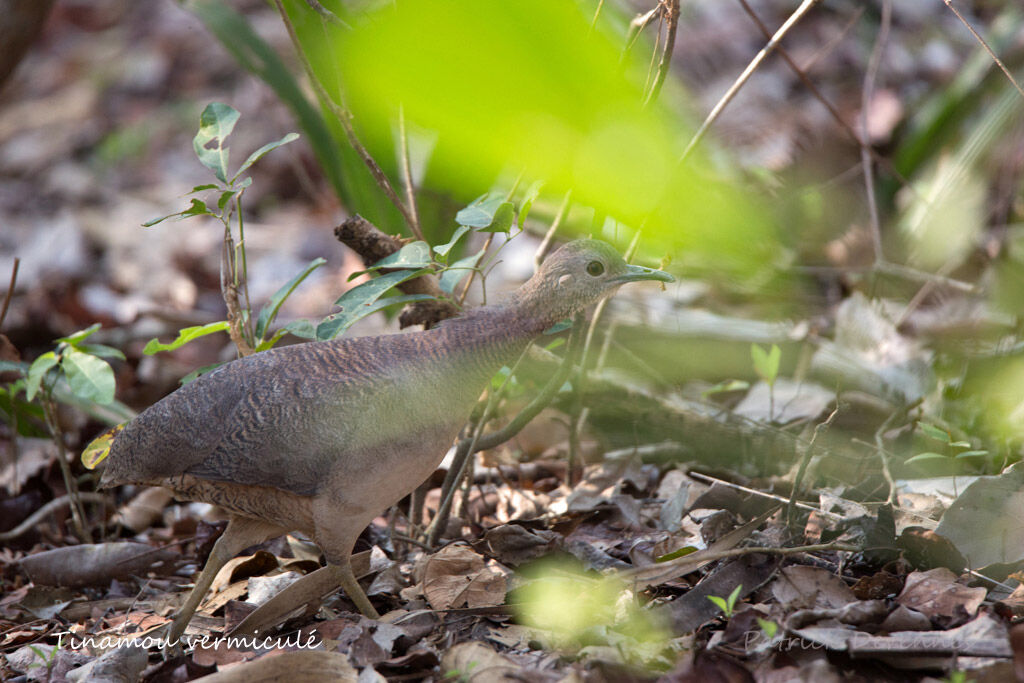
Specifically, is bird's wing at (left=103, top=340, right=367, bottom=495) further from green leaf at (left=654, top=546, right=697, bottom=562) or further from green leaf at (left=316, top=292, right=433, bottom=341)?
green leaf at (left=654, top=546, right=697, bottom=562)

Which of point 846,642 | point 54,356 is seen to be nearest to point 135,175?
point 54,356

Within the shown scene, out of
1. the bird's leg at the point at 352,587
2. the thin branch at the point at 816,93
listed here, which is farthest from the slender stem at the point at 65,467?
→ the thin branch at the point at 816,93

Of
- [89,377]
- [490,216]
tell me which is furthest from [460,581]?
[89,377]

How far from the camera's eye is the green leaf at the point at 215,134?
2.95 metres

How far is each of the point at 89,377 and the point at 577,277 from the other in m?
1.82

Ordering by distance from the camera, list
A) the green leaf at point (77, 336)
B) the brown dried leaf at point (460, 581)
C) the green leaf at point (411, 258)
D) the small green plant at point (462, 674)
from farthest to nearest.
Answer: the green leaf at point (77, 336), the brown dried leaf at point (460, 581), the green leaf at point (411, 258), the small green plant at point (462, 674)

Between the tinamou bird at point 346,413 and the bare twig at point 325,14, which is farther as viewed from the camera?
the bare twig at point 325,14

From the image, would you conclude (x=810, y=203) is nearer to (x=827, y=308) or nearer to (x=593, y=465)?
(x=827, y=308)

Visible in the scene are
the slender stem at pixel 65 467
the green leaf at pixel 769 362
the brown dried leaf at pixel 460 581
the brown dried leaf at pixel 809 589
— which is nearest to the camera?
the brown dried leaf at pixel 809 589

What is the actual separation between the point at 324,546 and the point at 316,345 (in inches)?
24.3

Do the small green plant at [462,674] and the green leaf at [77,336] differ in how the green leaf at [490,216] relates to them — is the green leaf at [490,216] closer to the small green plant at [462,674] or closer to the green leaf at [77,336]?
the small green plant at [462,674]

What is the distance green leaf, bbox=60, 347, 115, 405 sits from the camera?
3.12 metres

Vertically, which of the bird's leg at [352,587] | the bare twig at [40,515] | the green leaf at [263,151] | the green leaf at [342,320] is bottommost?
the bare twig at [40,515]

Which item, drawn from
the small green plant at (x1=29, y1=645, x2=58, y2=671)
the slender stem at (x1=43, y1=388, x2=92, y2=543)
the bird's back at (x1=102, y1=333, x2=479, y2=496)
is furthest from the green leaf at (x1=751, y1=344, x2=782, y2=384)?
the slender stem at (x1=43, y1=388, x2=92, y2=543)
